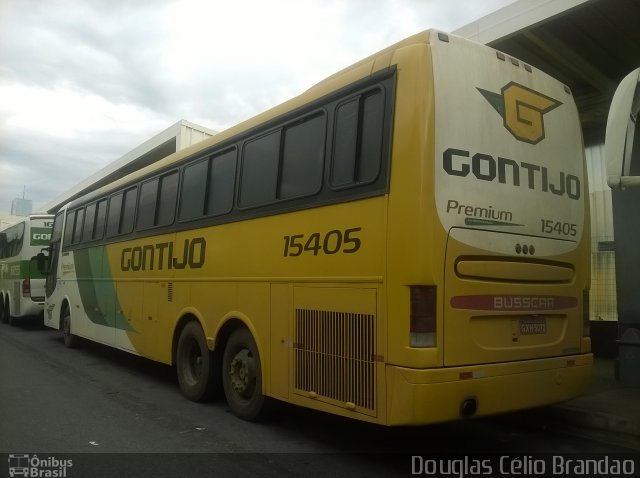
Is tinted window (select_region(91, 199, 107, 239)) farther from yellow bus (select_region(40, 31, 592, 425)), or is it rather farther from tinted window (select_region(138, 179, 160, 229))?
yellow bus (select_region(40, 31, 592, 425))

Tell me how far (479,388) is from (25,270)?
15.6 meters

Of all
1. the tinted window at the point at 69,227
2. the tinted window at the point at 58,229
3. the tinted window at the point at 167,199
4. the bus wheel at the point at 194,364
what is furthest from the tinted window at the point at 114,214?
the tinted window at the point at 58,229

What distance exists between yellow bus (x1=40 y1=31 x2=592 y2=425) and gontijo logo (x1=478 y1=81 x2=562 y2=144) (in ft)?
0.06

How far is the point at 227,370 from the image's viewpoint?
6.14 m

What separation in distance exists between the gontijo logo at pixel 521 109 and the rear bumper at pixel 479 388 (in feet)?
6.37

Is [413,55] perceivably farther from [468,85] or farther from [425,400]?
[425,400]

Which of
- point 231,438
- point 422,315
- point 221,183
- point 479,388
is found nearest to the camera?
point 422,315

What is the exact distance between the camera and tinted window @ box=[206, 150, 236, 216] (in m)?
6.36

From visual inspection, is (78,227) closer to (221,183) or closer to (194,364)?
(194,364)

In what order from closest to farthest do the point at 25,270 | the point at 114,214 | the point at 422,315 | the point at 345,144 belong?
the point at 422,315 → the point at 345,144 → the point at 114,214 → the point at 25,270

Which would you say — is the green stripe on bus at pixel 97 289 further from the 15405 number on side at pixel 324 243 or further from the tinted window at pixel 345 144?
the tinted window at pixel 345 144

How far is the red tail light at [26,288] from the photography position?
16.0 meters

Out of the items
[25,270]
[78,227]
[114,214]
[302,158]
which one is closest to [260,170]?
[302,158]

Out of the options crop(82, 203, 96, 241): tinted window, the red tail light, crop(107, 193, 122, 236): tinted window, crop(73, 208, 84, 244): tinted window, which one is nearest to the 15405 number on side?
crop(107, 193, 122, 236): tinted window
